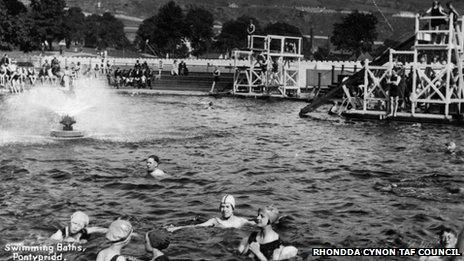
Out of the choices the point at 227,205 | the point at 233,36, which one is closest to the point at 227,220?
the point at 227,205

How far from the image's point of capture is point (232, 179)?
17.6 meters

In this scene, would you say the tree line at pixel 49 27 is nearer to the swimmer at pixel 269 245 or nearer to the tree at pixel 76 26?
the tree at pixel 76 26

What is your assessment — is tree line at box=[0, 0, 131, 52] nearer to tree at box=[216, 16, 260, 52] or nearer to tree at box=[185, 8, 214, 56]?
tree at box=[185, 8, 214, 56]

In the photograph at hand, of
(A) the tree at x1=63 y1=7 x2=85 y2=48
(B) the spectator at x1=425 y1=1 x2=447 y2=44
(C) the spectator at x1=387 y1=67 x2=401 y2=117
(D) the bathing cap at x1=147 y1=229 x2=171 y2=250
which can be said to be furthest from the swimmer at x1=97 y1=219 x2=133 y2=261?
(A) the tree at x1=63 y1=7 x2=85 y2=48

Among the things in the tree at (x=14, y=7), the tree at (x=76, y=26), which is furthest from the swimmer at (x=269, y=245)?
the tree at (x=76, y=26)

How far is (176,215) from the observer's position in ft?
44.0

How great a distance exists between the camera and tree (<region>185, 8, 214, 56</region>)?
153 metres

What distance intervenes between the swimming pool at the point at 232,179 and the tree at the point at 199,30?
4820 inches

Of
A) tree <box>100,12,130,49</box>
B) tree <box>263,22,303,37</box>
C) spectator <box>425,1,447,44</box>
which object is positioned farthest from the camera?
tree <box>100,12,130,49</box>

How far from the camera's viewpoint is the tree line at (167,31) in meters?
130

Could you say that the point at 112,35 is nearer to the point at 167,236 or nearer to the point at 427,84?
the point at 427,84

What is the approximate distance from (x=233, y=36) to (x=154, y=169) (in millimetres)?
148103

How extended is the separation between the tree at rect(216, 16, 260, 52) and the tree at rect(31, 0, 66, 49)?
147 ft

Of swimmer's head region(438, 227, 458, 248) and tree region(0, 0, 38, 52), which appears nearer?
swimmer's head region(438, 227, 458, 248)
